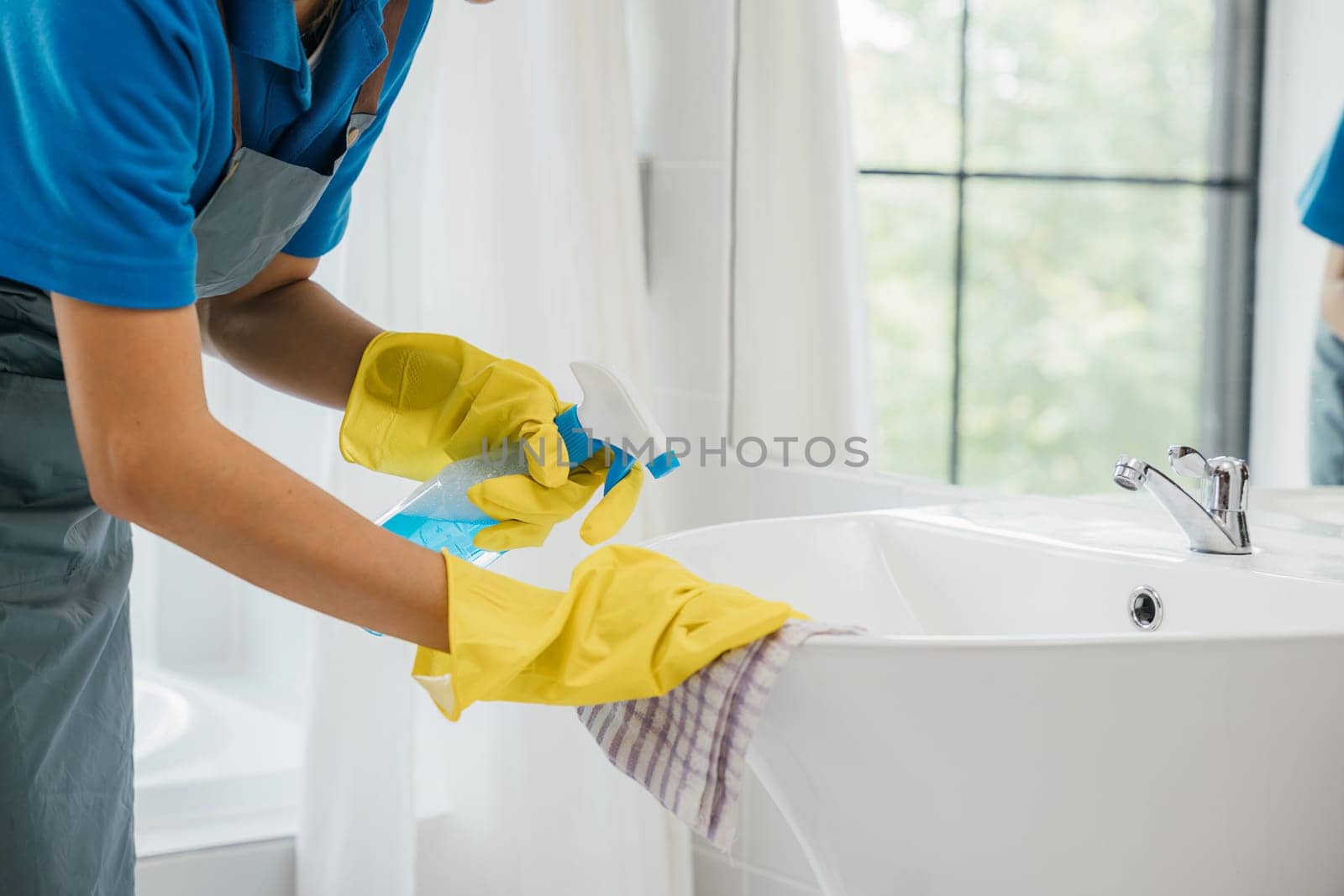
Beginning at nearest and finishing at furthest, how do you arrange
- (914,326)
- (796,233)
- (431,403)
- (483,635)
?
(483,635)
(431,403)
(796,233)
(914,326)

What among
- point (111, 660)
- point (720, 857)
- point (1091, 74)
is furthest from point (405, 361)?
point (1091, 74)

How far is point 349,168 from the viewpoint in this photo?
1.08 m

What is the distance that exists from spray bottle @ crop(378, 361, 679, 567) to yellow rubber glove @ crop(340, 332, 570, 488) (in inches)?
0.9

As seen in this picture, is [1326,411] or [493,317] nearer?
[1326,411]

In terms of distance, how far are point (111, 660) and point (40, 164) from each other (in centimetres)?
46

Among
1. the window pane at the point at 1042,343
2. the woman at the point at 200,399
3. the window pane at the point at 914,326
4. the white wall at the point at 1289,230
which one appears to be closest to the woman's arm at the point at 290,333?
the woman at the point at 200,399

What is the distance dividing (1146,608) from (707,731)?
1.47 feet

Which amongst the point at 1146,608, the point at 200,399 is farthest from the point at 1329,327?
the point at 200,399

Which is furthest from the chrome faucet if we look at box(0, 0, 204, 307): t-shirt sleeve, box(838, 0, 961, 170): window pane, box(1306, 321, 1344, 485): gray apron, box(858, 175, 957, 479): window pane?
box(858, 175, 957, 479): window pane

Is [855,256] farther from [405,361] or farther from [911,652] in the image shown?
[911,652]

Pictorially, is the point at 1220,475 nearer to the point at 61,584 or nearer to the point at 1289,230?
the point at 1289,230

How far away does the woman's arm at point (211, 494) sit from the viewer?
0.72 metres

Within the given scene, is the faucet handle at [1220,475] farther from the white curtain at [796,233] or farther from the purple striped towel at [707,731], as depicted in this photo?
the white curtain at [796,233]

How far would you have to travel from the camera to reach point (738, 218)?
1.67 meters
